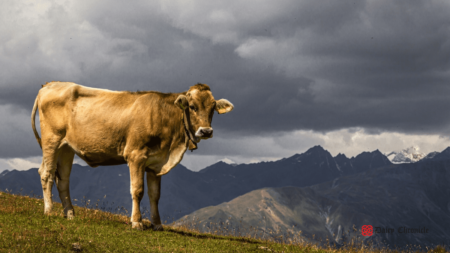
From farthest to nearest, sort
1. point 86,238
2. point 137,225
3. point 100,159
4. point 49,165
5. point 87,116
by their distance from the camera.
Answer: point 49,165 → point 87,116 → point 100,159 → point 137,225 → point 86,238

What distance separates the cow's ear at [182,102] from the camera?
48.9ft

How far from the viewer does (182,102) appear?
15.0m

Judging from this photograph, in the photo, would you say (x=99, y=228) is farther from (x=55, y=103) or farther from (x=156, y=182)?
(x=55, y=103)

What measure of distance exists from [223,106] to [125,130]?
3.54 metres

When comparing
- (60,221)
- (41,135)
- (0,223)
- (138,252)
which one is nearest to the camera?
(138,252)

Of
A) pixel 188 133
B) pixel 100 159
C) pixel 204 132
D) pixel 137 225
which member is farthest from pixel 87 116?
pixel 204 132

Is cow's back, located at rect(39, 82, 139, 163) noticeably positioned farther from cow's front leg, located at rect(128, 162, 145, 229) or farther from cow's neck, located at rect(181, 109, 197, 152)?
cow's neck, located at rect(181, 109, 197, 152)

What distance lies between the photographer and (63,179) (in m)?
16.7

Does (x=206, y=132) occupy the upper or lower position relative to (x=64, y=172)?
upper

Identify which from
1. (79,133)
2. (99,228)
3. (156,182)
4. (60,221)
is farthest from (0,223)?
(156,182)

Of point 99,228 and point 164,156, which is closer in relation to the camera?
point 99,228

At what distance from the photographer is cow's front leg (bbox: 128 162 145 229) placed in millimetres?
14711

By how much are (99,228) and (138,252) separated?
9.36ft

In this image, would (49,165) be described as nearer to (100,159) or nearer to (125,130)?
(100,159)
